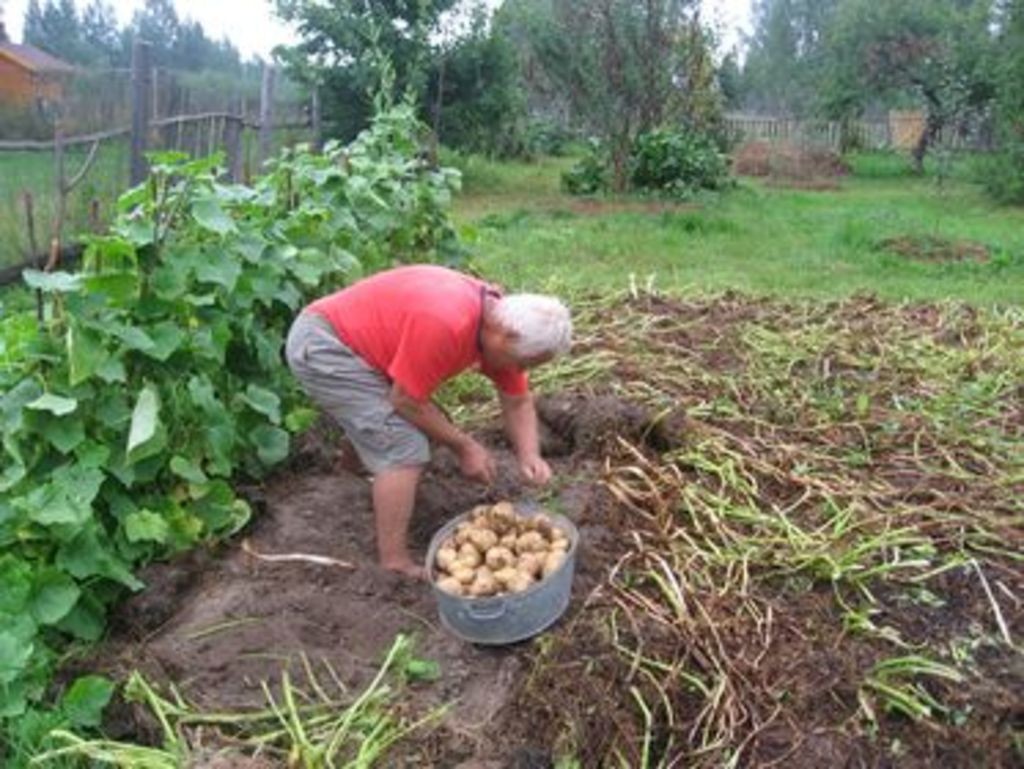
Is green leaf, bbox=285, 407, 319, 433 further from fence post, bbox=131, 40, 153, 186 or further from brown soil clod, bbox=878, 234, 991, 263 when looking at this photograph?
brown soil clod, bbox=878, 234, 991, 263

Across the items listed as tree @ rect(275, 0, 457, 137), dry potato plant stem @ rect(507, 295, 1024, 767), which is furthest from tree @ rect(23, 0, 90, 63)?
dry potato plant stem @ rect(507, 295, 1024, 767)

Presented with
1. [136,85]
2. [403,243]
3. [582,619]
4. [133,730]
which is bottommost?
[133,730]

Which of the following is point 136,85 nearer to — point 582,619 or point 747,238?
point 747,238

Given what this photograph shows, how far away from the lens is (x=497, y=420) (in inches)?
173

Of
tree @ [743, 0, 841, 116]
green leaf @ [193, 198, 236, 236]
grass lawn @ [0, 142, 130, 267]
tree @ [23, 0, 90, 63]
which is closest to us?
green leaf @ [193, 198, 236, 236]

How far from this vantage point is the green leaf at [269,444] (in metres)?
3.78

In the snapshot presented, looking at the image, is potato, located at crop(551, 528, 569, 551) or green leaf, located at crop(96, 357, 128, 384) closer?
potato, located at crop(551, 528, 569, 551)

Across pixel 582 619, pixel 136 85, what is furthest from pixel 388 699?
pixel 136 85

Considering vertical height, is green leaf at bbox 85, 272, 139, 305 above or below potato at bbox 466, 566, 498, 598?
above

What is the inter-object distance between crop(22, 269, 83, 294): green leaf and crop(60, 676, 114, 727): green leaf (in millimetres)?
1038

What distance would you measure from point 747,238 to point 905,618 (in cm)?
781

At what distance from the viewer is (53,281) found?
2984mm

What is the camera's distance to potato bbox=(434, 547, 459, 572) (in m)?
2.89

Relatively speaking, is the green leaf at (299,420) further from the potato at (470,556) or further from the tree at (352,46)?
the tree at (352,46)
